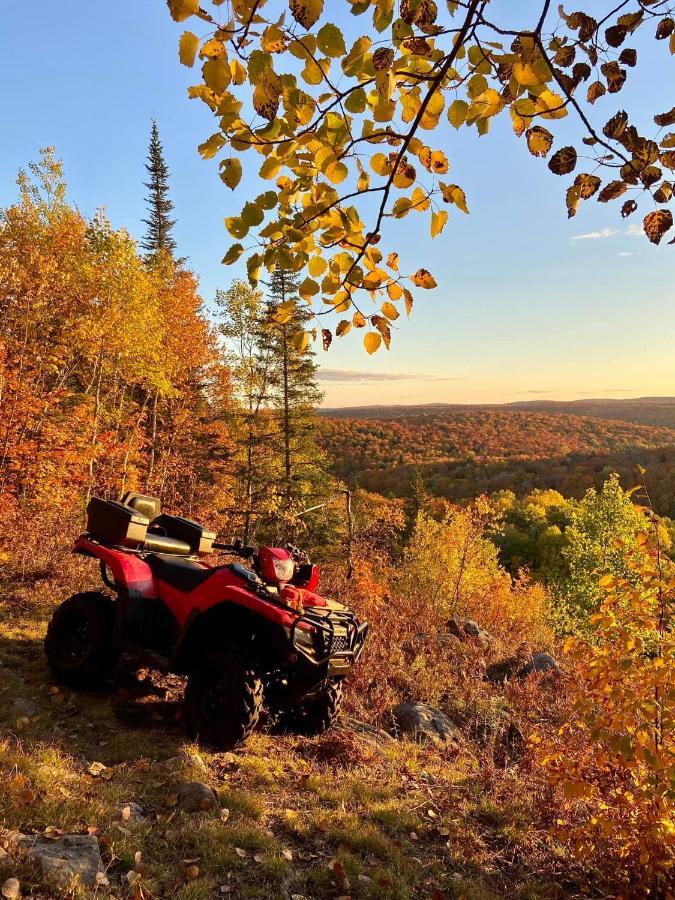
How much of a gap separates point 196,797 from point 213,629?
131 cm

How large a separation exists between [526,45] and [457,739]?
6761mm

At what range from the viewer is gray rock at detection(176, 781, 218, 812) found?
3.70 metres

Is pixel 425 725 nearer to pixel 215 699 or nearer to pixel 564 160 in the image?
pixel 215 699

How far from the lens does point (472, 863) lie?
386 cm

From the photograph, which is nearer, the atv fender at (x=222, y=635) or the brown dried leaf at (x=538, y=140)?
the brown dried leaf at (x=538, y=140)

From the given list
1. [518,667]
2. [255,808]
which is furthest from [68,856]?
[518,667]

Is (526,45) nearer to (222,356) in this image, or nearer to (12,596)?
(12,596)

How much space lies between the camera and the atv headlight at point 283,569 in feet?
15.9

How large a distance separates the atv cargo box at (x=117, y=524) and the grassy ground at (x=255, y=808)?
60.4 inches

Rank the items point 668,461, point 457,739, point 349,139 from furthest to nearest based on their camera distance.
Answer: point 668,461 → point 457,739 → point 349,139

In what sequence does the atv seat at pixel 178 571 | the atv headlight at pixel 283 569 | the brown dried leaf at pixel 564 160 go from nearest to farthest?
1. the brown dried leaf at pixel 564 160
2. the atv headlight at pixel 283 569
3. the atv seat at pixel 178 571

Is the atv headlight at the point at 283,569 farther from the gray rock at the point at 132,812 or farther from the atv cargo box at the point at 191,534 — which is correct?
the gray rock at the point at 132,812

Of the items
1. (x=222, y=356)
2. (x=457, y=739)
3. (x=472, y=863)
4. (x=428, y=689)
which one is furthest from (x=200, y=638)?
(x=222, y=356)

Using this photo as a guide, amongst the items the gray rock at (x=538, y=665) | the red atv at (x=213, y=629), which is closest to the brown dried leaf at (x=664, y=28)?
the red atv at (x=213, y=629)
